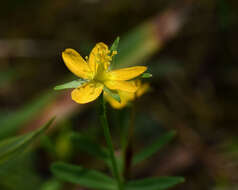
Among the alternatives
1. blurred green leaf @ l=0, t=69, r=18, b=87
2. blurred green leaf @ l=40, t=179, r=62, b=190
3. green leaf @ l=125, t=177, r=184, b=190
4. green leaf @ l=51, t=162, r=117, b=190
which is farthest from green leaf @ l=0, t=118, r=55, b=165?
blurred green leaf @ l=0, t=69, r=18, b=87

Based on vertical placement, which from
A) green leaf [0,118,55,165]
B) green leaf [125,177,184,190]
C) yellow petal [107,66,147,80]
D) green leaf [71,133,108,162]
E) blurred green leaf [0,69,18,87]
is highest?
blurred green leaf [0,69,18,87]

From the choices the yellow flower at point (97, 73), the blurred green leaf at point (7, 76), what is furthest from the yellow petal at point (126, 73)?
the blurred green leaf at point (7, 76)

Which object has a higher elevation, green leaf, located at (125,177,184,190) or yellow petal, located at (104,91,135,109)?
yellow petal, located at (104,91,135,109)

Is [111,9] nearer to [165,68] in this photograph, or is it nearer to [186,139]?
[165,68]

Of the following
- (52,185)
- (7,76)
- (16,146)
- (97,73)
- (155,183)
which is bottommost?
(155,183)

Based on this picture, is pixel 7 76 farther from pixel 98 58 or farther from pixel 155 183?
pixel 155 183

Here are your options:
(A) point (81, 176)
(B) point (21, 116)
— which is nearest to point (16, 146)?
(A) point (81, 176)

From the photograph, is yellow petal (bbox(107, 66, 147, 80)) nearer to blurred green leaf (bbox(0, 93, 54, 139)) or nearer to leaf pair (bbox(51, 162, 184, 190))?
leaf pair (bbox(51, 162, 184, 190))
